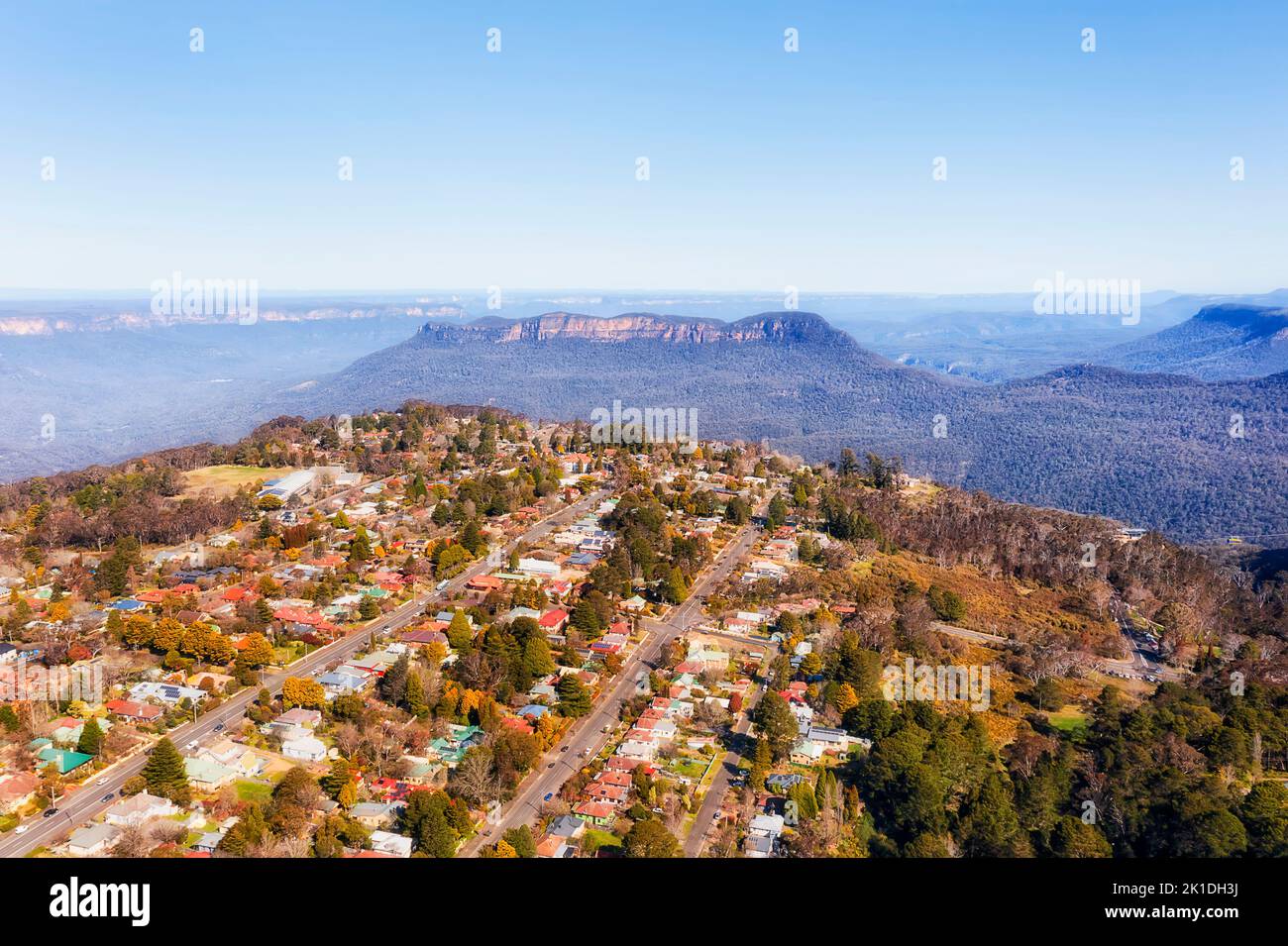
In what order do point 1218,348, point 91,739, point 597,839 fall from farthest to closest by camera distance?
point 1218,348
point 91,739
point 597,839

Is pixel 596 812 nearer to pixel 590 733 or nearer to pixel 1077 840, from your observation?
pixel 590 733

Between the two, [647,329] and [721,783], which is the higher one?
[647,329]

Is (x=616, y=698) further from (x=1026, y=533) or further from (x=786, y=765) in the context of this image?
(x=1026, y=533)

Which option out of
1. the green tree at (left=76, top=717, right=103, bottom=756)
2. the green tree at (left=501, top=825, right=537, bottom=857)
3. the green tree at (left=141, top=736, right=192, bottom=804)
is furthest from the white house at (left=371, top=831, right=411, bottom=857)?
the green tree at (left=76, top=717, right=103, bottom=756)

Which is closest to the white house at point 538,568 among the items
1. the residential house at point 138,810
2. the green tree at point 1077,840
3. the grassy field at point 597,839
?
the grassy field at point 597,839

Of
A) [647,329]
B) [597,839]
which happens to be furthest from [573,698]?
[647,329]

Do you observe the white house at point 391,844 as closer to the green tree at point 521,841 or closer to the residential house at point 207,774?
the green tree at point 521,841
